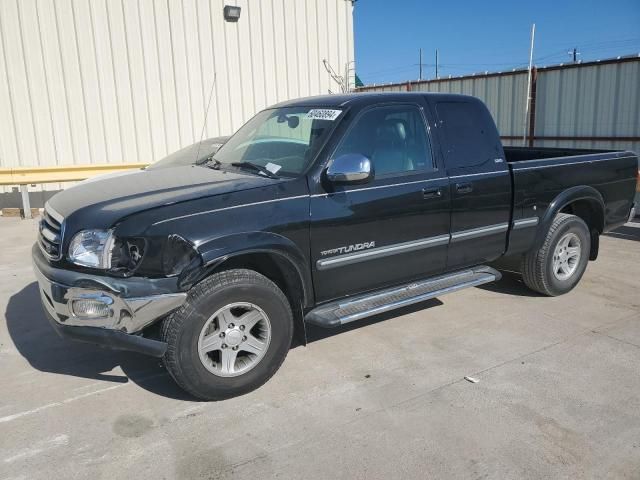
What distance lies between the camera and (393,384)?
3896mm

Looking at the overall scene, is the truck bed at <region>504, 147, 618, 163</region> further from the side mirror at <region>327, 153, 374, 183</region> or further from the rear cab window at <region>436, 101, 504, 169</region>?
the side mirror at <region>327, 153, 374, 183</region>

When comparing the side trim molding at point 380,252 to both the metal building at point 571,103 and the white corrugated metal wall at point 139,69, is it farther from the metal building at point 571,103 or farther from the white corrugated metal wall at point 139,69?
the white corrugated metal wall at point 139,69

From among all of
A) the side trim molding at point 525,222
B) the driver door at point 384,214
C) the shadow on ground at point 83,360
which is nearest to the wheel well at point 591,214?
the side trim molding at point 525,222

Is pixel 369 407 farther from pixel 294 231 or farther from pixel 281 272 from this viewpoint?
pixel 294 231

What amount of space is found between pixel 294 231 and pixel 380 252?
793 mm

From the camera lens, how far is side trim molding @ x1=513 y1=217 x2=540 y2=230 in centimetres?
513

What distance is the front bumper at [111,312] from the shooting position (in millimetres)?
3291

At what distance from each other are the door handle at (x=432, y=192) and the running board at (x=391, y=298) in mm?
710

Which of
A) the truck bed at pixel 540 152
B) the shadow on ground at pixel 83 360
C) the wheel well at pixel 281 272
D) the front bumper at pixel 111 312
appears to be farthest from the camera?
the truck bed at pixel 540 152

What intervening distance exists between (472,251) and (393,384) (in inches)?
61.8

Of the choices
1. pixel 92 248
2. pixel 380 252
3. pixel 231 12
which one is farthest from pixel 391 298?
pixel 231 12

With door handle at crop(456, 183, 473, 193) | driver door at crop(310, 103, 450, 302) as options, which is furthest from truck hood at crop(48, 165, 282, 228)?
door handle at crop(456, 183, 473, 193)

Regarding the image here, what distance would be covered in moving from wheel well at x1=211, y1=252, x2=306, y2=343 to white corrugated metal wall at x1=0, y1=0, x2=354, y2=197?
9038 mm

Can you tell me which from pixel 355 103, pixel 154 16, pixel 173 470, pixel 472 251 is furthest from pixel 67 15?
pixel 173 470
